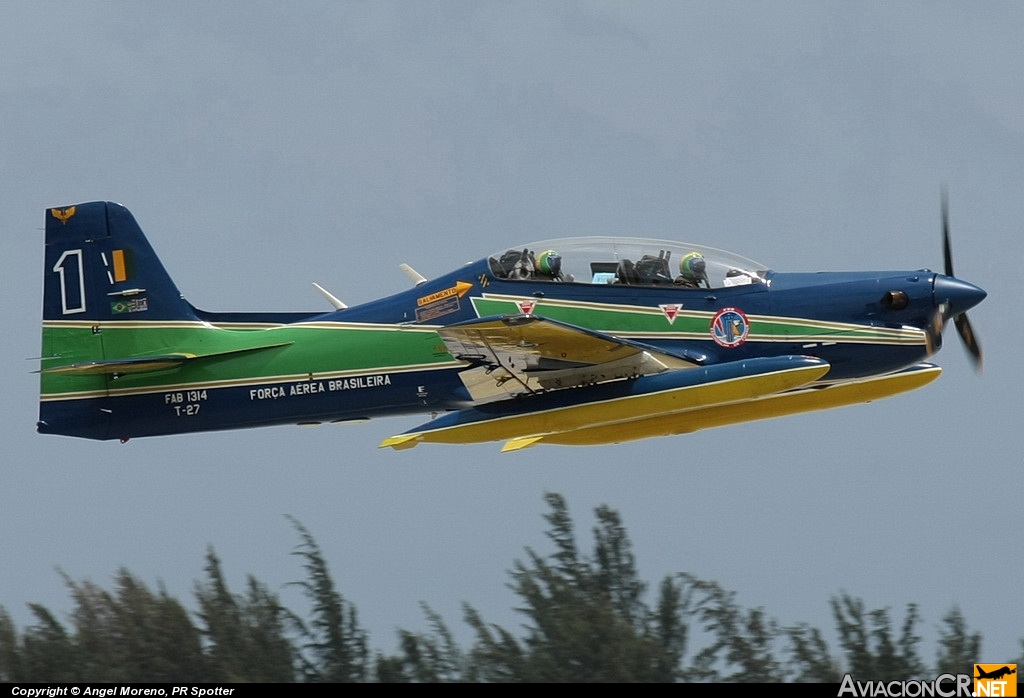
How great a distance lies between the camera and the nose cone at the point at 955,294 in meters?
14.5

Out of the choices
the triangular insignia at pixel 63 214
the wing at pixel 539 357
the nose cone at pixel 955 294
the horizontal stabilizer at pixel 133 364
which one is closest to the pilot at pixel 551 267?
the wing at pixel 539 357

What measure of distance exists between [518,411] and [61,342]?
4.94 metres

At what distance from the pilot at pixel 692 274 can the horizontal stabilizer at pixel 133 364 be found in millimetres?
4178

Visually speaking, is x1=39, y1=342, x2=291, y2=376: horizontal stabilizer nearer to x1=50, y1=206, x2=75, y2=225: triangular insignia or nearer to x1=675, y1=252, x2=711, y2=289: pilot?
x1=50, y1=206, x2=75, y2=225: triangular insignia

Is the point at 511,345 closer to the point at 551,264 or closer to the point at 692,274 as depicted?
the point at 551,264

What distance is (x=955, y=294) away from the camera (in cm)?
1453

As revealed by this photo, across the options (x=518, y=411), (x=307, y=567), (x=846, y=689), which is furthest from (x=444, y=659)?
(x=846, y=689)

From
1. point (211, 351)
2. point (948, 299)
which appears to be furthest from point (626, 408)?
point (211, 351)

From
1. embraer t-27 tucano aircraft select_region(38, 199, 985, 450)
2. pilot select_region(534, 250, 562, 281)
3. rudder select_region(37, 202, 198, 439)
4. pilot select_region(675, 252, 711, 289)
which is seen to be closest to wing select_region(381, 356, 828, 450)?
embraer t-27 tucano aircraft select_region(38, 199, 985, 450)

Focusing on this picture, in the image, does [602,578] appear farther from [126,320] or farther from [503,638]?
[126,320]

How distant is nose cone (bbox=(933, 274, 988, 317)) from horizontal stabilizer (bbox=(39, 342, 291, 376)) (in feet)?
21.8

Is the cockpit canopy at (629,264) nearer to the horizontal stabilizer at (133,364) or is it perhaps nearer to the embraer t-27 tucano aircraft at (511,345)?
the embraer t-27 tucano aircraft at (511,345)

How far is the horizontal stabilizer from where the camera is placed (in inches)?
610

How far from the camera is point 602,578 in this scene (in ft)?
73.2
